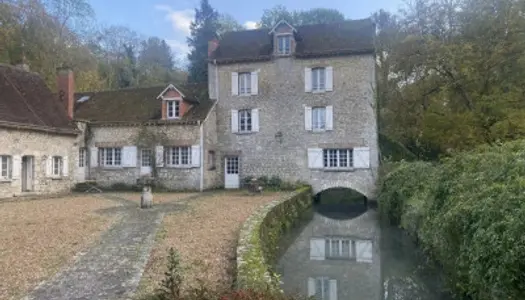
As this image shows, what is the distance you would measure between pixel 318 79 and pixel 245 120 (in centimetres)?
416

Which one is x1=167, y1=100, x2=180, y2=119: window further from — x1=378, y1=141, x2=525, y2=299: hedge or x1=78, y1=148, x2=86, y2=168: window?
x1=378, y1=141, x2=525, y2=299: hedge

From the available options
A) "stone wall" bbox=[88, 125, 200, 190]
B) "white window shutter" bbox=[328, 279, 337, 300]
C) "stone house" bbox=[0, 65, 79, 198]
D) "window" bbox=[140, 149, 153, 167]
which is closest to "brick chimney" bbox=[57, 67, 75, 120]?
"stone house" bbox=[0, 65, 79, 198]

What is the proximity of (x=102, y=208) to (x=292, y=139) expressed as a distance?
10.1 metres

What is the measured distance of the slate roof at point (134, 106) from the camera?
802 inches

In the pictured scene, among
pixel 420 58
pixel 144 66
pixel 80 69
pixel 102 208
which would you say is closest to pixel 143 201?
pixel 102 208

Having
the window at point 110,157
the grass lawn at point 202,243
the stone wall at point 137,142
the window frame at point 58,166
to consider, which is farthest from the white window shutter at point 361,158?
the window frame at point 58,166

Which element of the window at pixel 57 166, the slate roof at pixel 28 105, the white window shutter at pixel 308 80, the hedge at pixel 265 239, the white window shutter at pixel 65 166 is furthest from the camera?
the white window shutter at pixel 308 80

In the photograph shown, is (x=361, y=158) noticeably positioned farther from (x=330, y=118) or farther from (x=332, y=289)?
(x=332, y=289)

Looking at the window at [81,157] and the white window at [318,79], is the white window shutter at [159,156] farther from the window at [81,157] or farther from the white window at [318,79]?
the white window at [318,79]

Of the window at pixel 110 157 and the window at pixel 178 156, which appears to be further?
the window at pixel 110 157

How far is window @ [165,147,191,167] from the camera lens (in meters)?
19.9

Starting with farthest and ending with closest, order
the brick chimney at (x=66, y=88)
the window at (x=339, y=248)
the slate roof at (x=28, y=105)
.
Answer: the brick chimney at (x=66, y=88) < the slate roof at (x=28, y=105) < the window at (x=339, y=248)

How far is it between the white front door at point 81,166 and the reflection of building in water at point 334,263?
12400 mm

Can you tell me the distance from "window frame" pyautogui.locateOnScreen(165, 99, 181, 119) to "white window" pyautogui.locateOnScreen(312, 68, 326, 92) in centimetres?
670
